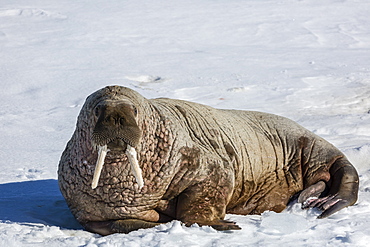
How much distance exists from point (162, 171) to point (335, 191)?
1.57m

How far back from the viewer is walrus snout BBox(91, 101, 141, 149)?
3713mm

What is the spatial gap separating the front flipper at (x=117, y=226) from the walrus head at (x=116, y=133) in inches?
14.9

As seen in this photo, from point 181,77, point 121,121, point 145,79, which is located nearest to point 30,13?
point 145,79

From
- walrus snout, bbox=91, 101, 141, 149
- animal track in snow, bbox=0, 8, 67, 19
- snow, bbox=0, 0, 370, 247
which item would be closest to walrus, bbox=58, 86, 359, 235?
walrus snout, bbox=91, 101, 141, 149

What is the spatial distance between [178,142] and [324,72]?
21.7 feet

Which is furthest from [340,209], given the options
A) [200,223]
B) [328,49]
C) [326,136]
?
[328,49]

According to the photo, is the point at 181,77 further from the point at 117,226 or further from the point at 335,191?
the point at 117,226

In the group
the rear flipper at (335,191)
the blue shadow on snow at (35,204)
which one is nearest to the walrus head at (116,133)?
the blue shadow on snow at (35,204)

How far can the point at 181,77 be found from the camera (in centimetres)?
1008

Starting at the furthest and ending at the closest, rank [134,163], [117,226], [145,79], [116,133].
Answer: [145,79] → [117,226] → [134,163] → [116,133]

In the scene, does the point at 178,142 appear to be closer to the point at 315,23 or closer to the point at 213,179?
the point at 213,179

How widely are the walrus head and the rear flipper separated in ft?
5.11

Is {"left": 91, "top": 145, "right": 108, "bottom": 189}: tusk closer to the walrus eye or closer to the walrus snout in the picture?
the walrus snout

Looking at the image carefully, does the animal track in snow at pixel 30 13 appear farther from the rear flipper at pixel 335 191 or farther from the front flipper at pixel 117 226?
the front flipper at pixel 117 226
